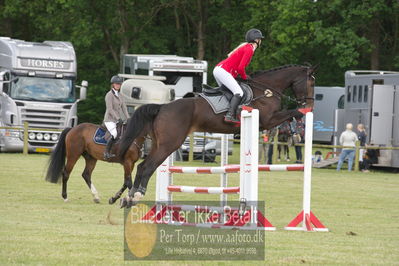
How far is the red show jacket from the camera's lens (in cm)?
1297

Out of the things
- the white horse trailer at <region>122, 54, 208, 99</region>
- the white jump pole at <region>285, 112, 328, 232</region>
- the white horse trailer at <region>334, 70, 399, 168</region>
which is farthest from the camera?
the white horse trailer at <region>122, 54, 208, 99</region>

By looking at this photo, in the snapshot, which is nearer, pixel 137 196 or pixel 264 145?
pixel 137 196

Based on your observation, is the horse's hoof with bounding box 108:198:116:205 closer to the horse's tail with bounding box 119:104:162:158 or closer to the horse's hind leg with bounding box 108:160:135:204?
the horse's hind leg with bounding box 108:160:135:204

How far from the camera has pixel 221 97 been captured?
1327 cm

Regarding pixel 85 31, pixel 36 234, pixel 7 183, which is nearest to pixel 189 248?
pixel 36 234

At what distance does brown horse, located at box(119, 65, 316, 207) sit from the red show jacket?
424 millimetres

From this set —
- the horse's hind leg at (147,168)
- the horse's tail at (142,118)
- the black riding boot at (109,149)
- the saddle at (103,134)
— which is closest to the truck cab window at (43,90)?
the saddle at (103,134)

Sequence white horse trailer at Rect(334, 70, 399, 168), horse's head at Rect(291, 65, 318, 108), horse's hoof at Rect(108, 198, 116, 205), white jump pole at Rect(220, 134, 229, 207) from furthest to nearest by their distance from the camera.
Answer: white horse trailer at Rect(334, 70, 399, 168), horse's hoof at Rect(108, 198, 116, 205), horse's head at Rect(291, 65, 318, 108), white jump pole at Rect(220, 134, 229, 207)

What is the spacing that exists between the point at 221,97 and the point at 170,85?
1975 centimetres

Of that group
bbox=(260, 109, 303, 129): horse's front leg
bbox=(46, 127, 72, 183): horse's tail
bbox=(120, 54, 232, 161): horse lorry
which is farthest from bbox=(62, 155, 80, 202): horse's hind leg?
bbox=(120, 54, 232, 161): horse lorry

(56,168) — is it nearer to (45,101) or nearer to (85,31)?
(45,101)

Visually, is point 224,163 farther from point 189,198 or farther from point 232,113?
point 189,198

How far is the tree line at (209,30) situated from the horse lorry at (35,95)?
12.5m

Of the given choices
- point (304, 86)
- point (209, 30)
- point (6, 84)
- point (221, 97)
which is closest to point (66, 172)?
point (221, 97)
